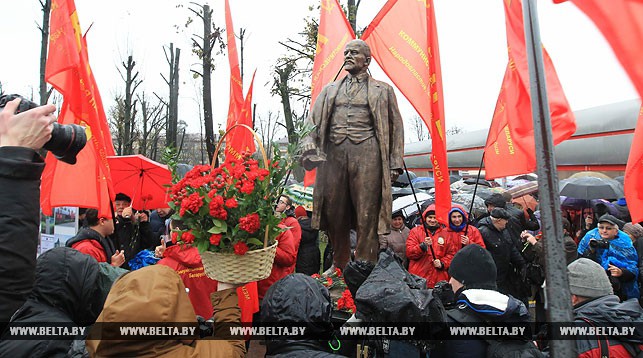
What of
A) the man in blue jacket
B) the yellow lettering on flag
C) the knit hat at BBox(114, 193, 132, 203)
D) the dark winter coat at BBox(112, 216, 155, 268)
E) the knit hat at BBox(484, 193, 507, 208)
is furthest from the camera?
the yellow lettering on flag

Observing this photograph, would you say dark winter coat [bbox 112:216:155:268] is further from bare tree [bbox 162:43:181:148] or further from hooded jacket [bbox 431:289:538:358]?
bare tree [bbox 162:43:181:148]

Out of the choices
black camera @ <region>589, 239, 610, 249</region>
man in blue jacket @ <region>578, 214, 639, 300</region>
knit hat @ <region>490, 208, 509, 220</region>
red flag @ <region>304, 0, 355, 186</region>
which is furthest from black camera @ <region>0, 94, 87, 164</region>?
black camera @ <region>589, 239, 610, 249</region>

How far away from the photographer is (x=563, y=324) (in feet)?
5.51

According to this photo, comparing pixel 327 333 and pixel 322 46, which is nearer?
pixel 327 333

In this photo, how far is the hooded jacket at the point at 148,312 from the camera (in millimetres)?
1752

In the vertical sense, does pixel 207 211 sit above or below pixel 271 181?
below

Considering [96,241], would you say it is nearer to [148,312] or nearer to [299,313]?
[148,312]

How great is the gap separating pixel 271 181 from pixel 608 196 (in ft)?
25.7

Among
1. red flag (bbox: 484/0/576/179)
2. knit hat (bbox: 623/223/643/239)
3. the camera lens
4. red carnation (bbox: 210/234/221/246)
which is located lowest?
knit hat (bbox: 623/223/643/239)

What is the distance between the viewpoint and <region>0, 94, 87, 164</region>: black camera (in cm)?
158

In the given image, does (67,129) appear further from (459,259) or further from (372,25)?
(372,25)

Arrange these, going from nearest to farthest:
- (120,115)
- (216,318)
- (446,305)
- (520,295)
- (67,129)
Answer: (67,129) → (216,318) → (446,305) → (520,295) → (120,115)

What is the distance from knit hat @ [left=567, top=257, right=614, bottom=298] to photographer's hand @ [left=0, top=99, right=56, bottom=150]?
2.98 m

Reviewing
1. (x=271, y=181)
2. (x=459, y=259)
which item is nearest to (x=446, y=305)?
(x=459, y=259)
